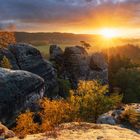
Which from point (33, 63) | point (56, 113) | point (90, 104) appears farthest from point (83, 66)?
point (56, 113)

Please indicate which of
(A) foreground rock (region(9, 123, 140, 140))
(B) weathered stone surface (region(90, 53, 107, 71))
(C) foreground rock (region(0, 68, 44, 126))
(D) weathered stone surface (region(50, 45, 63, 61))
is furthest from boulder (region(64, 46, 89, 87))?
(A) foreground rock (region(9, 123, 140, 140))

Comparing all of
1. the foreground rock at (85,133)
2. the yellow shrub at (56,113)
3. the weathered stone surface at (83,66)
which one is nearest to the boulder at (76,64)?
the weathered stone surface at (83,66)

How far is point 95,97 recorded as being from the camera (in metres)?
65.8

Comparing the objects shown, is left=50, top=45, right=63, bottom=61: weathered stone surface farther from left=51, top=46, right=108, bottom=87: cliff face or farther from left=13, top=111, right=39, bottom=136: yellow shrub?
left=13, top=111, right=39, bottom=136: yellow shrub

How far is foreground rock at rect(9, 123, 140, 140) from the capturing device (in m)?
27.6

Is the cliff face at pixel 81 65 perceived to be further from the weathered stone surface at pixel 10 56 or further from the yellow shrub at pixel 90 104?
the yellow shrub at pixel 90 104

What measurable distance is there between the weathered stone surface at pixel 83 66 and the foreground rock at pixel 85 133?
7750 cm

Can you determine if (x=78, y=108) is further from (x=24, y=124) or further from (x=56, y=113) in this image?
(x=24, y=124)

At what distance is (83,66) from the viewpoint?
360 ft

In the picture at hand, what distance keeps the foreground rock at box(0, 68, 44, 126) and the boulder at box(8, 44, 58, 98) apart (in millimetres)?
33126

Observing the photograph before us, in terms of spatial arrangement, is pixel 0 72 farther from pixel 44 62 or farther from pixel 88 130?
pixel 44 62

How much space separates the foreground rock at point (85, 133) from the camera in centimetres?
2758

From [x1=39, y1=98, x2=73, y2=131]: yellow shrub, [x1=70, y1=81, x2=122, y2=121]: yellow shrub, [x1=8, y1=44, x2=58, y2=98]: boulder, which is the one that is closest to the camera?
[x1=39, y1=98, x2=73, y2=131]: yellow shrub

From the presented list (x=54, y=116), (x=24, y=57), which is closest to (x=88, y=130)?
(x=54, y=116)
